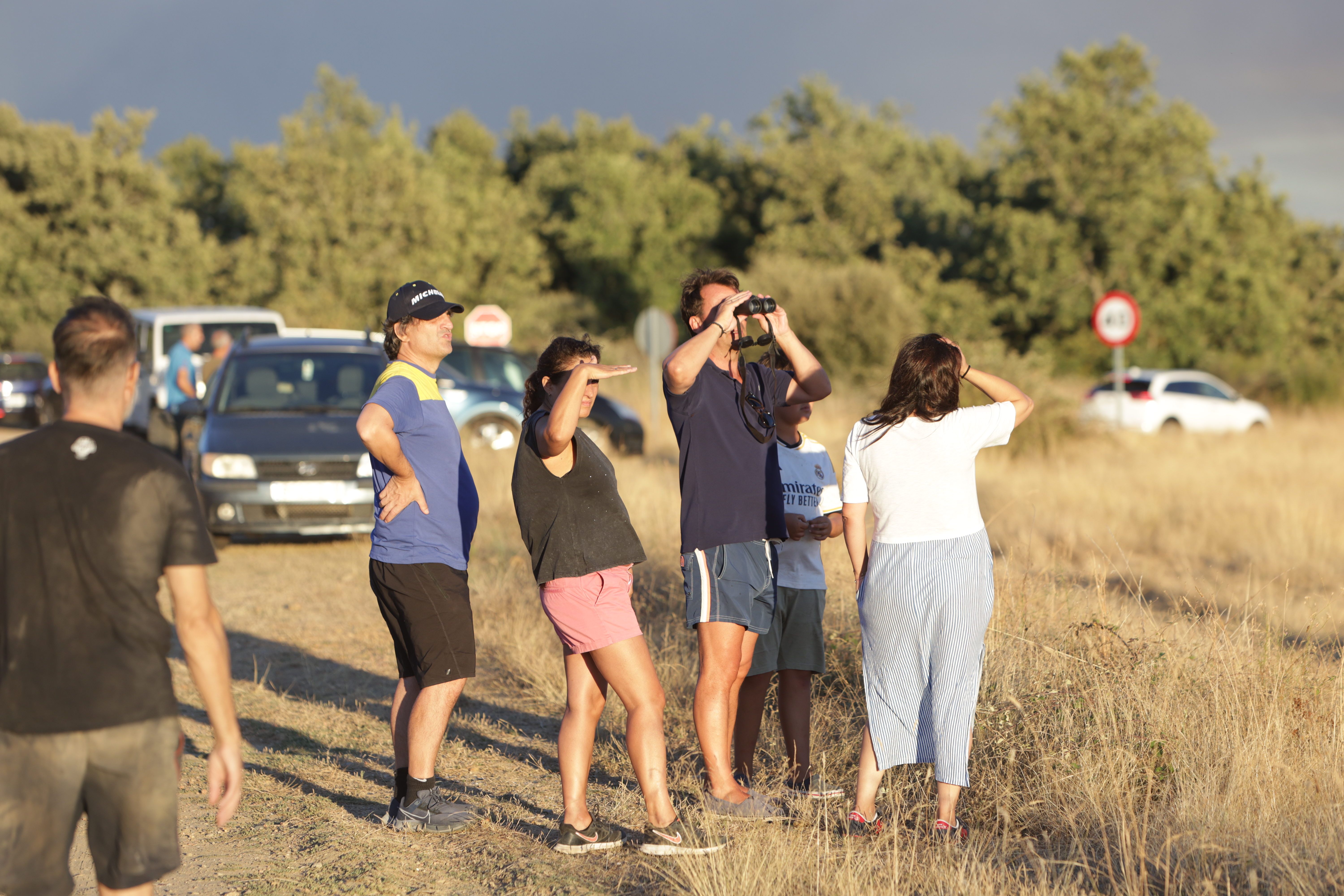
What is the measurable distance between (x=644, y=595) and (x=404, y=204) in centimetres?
3207

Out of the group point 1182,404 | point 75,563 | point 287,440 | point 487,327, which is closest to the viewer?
point 75,563

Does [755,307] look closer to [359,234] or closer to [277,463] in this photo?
[277,463]

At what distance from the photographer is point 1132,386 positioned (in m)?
25.2

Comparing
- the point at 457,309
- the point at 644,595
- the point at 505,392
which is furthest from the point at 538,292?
the point at 457,309

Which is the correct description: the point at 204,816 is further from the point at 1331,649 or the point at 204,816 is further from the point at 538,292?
the point at 538,292

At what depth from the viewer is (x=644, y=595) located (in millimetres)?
8086

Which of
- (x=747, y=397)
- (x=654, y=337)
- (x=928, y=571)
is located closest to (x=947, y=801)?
(x=928, y=571)

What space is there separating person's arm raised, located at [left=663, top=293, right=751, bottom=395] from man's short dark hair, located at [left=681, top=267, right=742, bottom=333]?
0.79ft

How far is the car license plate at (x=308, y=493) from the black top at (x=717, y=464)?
23.4ft

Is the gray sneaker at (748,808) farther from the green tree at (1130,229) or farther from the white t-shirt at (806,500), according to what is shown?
the green tree at (1130,229)

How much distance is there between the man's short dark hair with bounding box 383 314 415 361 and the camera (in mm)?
4645

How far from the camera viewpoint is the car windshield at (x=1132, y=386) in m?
24.9

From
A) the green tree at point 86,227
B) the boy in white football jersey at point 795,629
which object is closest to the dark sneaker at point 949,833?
the boy in white football jersey at point 795,629

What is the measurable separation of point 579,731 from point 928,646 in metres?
1.24
